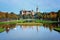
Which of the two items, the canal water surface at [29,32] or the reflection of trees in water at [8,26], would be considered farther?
the reflection of trees in water at [8,26]

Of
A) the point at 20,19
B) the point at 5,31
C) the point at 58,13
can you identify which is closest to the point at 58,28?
the point at 58,13

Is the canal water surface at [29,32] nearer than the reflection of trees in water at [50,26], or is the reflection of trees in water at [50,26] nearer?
the canal water surface at [29,32]

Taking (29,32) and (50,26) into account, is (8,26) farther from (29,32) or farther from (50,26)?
(50,26)

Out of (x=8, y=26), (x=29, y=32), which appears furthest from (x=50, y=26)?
(x=8, y=26)

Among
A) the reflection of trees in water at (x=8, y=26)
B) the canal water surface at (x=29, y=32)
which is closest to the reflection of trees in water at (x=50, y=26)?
the canal water surface at (x=29, y=32)

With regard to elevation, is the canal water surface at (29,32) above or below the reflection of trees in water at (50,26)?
below

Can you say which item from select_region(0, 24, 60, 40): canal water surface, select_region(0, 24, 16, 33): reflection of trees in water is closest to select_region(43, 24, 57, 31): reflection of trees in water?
select_region(0, 24, 60, 40): canal water surface

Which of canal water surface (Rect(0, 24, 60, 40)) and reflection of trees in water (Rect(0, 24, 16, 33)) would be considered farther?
reflection of trees in water (Rect(0, 24, 16, 33))

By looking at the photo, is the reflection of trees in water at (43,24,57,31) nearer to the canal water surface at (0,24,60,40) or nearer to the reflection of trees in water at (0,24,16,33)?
the canal water surface at (0,24,60,40)

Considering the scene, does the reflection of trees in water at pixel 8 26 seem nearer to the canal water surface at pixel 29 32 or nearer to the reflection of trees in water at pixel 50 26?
the canal water surface at pixel 29 32

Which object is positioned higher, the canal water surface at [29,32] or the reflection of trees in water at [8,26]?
the reflection of trees in water at [8,26]

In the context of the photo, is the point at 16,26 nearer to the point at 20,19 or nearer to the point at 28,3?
the point at 20,19
